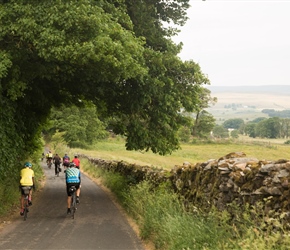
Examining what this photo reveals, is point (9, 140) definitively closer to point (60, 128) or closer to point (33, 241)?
point (33, 241)

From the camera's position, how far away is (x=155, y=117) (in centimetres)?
2006

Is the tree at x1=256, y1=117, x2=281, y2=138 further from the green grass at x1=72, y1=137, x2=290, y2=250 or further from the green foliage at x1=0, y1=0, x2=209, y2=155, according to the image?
the green grass at x1=72, y1=137, x2=290, y2=250

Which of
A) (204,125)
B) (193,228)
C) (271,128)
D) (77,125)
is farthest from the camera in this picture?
(271,128)

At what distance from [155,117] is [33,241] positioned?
33.1 feet

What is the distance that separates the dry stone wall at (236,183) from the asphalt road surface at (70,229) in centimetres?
223

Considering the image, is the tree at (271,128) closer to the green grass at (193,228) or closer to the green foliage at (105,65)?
the green foliage at (105,65)

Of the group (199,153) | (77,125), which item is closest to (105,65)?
(199,153)

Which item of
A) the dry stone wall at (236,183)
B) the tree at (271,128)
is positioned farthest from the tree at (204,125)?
the dry stone wall at (236,183)

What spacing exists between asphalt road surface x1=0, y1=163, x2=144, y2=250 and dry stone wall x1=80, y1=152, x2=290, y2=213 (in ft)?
7.32

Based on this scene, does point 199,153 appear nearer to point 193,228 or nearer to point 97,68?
point 97,68

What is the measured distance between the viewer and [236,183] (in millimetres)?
8734

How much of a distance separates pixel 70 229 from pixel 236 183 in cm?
671

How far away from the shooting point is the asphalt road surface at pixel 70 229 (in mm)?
11148

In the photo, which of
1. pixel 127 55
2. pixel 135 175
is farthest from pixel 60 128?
pixel 127 55
